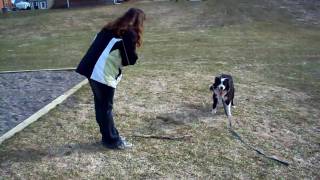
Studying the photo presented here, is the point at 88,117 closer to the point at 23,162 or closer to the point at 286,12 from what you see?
the point at 23,162

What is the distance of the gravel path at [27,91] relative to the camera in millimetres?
6949

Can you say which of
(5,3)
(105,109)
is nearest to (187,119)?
(105,109)

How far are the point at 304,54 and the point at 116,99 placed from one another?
732 centimetres

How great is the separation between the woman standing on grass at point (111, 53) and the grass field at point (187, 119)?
821 mm

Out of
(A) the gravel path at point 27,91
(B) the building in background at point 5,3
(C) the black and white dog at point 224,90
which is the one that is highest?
(C) the black and white dog at point 224,90

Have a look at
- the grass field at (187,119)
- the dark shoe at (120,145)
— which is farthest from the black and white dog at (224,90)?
the dark shoe at (120,145)

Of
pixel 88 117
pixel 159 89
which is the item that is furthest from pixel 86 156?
pixel 159 89

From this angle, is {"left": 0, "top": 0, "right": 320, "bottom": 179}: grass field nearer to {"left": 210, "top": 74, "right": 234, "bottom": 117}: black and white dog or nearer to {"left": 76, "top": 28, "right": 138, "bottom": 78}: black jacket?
{"left": 210, "top": 74, "right": 234, "bottom": 117}: black and white dog

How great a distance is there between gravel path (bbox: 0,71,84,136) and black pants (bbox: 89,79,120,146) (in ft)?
5.19

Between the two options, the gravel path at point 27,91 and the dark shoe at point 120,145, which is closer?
the dark shoe at point 120,145

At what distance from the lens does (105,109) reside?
5398 mm

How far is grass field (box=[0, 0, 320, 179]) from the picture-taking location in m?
5.06

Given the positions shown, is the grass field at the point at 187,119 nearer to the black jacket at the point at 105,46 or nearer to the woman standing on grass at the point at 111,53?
the woman standing on grass at the point at 111,53

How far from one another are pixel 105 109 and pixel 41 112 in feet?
6.39
